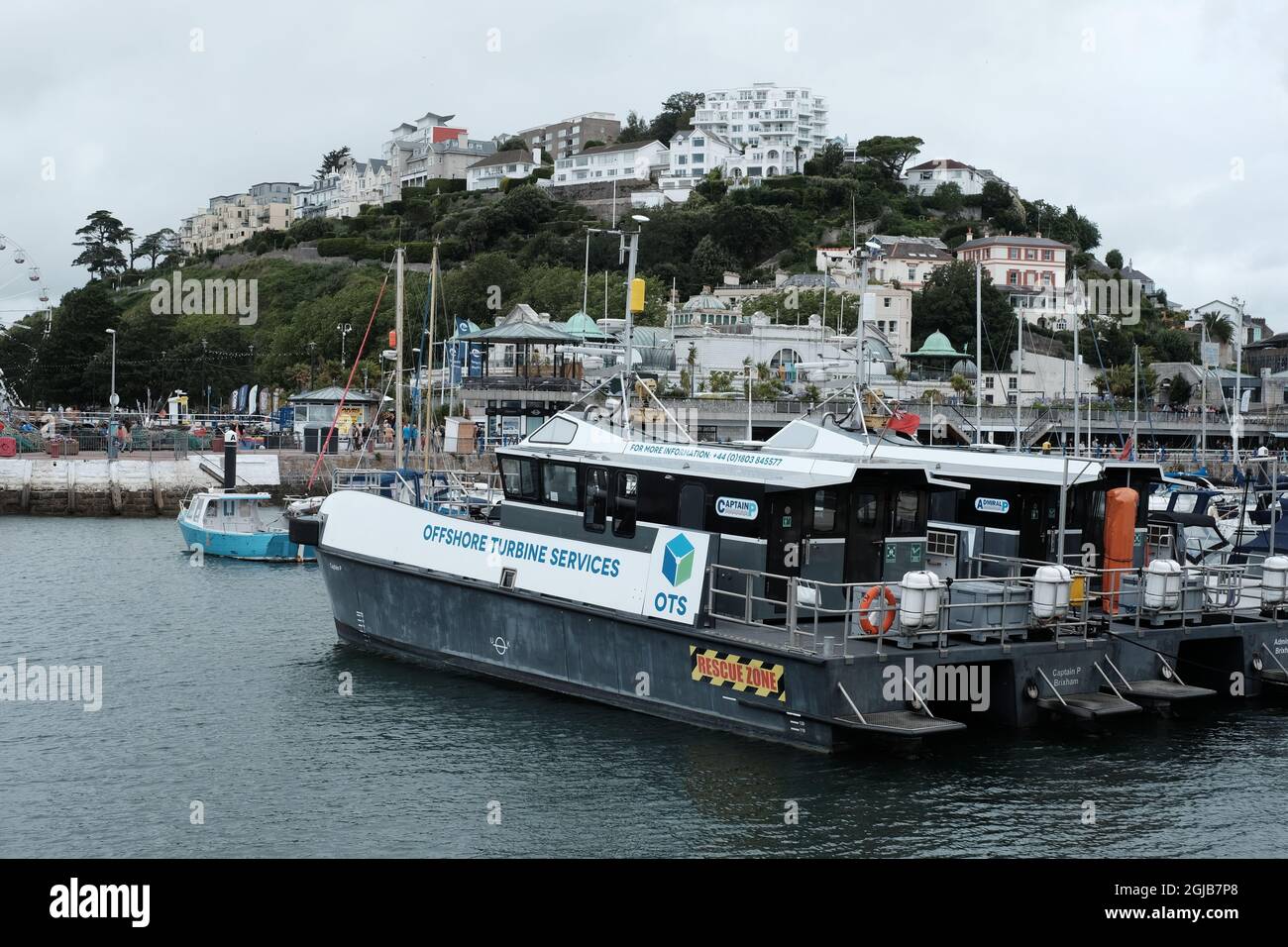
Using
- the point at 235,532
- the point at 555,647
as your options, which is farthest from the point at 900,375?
the point at 555,647

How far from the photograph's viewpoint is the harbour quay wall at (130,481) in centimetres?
5559

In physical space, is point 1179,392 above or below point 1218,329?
below

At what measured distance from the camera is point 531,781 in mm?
18641

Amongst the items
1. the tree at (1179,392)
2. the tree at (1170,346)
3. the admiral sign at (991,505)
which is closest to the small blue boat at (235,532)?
the admiral sign at (991,505)

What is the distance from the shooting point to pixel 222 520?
4378 cm

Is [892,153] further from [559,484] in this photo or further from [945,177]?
[559,484]

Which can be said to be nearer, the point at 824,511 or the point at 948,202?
the point at 824,511

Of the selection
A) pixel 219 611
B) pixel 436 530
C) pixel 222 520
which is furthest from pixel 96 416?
pixel 436 530

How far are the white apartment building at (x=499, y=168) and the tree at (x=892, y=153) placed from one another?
43.9 meters

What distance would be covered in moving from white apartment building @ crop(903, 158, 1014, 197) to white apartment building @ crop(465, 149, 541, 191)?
49251 millimetres

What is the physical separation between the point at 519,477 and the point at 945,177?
14542 centimetres

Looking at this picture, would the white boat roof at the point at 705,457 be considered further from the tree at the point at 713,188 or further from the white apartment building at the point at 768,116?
the white apartment building at the point at 768,116

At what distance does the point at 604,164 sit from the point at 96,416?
102 metres

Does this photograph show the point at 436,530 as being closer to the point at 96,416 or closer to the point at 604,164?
the point at 96,416
